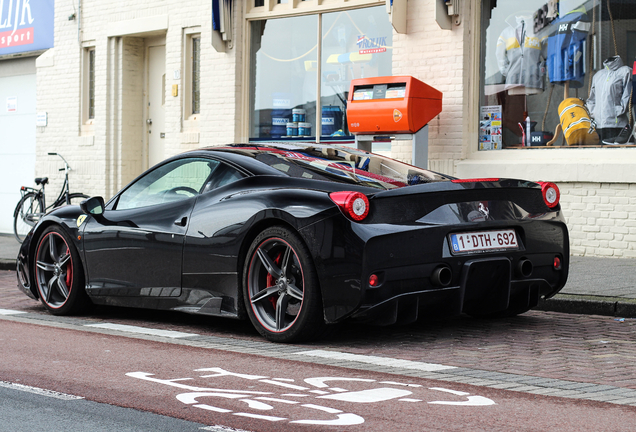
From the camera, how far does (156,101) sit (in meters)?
15.8

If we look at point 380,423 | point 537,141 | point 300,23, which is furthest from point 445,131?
point 380,423

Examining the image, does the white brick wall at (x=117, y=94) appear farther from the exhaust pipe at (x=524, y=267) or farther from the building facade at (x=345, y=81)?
the exhaust pipe at (x=524, y=267)

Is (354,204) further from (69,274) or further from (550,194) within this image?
(69,274)

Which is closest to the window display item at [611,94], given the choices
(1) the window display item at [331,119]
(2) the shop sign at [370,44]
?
Result: (2) the shop sign at [370,44]

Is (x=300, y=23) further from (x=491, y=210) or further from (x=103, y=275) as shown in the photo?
(x=491, y=210)

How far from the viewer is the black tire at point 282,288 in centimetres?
527

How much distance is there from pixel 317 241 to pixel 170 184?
171cm

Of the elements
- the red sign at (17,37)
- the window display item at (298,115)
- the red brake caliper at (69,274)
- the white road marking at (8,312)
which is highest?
the red sign at (17,37)

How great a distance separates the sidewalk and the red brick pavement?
92 mm

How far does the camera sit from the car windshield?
5.59 metres

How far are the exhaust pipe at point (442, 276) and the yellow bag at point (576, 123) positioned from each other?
20.0 feet

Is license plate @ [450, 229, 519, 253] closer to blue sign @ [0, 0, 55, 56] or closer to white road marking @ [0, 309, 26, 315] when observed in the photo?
white road marking @ [0, 309, 26, 315]

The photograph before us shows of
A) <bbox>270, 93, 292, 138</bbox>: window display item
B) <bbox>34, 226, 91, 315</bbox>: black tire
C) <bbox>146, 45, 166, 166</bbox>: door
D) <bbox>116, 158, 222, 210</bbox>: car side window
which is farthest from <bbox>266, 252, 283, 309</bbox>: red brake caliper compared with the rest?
<bbox>146, 45, 166, 166</bbox>: door

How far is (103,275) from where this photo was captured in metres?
6.70
